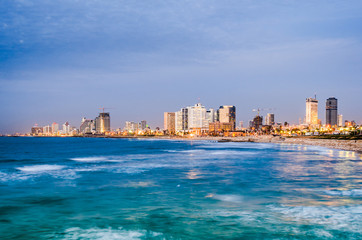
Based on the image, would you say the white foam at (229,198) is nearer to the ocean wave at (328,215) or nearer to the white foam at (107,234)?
the ocean wave at (328,215)

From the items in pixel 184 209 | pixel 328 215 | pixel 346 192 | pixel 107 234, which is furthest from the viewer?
pixel 346 192

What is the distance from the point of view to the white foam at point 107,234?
12281 mm

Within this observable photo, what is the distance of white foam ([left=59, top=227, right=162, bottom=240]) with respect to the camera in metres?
12.3

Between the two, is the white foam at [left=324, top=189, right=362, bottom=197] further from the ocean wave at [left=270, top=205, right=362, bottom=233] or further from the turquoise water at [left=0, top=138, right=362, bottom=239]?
the ocean wave at [left=270, top=205, right=362, bottom=233]

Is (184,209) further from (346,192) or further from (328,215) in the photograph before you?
(346,192)

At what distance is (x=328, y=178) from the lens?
27.5 meters

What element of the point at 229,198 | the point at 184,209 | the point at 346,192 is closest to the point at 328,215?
the point at 229,198

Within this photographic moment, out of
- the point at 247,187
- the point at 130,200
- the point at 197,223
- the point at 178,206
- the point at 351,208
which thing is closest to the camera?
the point at 197,223

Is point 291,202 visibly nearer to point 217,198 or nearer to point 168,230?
point 217,198

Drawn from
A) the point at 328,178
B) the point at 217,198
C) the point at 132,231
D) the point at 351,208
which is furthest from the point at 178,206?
the point at 328,178

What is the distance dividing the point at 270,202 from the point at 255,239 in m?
6.69

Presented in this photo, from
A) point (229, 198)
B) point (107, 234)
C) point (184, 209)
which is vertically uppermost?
point (107, 234)

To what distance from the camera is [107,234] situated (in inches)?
499

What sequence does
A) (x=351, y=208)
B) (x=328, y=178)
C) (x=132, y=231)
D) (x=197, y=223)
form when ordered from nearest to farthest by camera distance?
(x=132, y=231)
(x=197, y=223)
(x=351, y=208)
(x=328, y=178)
